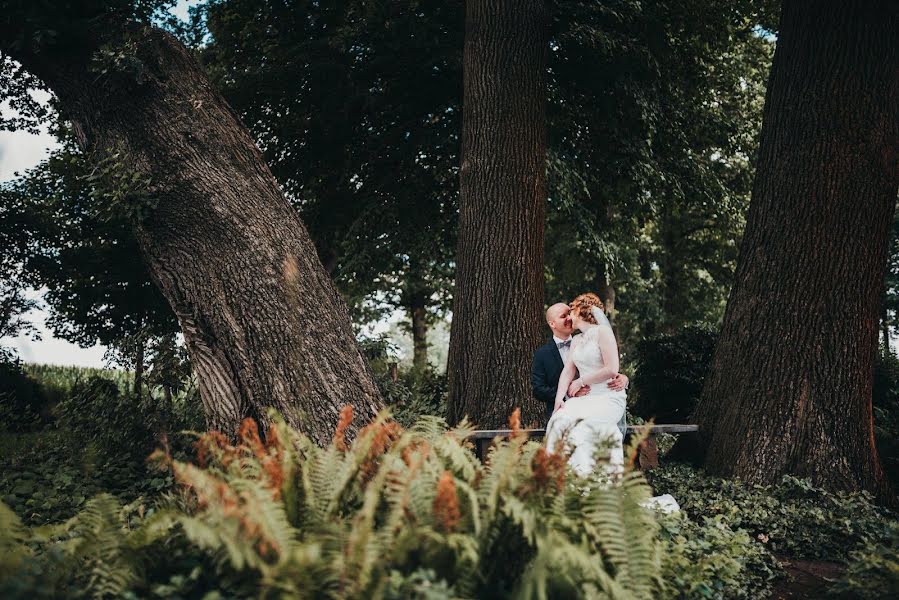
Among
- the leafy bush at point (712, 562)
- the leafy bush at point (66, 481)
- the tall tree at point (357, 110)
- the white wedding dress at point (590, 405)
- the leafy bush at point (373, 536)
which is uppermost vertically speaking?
the tall tree at point (357, 110)

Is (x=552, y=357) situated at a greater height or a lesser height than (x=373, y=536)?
greater

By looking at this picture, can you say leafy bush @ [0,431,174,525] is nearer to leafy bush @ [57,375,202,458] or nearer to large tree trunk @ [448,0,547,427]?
leafy bush @ [57,375,202,458]

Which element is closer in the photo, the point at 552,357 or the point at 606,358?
the point at 606,358

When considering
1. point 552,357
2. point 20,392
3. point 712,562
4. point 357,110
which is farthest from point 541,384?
point 20,392

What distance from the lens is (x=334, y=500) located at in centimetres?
305

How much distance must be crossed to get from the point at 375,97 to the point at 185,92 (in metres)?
6.09

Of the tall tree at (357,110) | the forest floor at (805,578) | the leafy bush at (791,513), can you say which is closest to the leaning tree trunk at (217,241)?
the leafy bush at (791,513)

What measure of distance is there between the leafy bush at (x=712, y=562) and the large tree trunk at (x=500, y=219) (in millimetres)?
2738

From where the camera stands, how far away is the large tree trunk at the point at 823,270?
20.6ft

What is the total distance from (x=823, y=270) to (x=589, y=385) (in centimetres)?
270

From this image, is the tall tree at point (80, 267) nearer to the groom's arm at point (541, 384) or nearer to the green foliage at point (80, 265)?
the green foliage at point (80, 265)

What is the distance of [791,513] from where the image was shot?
5.61 m

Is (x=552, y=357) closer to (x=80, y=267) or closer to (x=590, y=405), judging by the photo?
(x=590, y=405)

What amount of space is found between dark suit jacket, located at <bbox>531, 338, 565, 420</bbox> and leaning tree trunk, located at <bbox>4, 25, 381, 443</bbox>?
2105 millimetres
